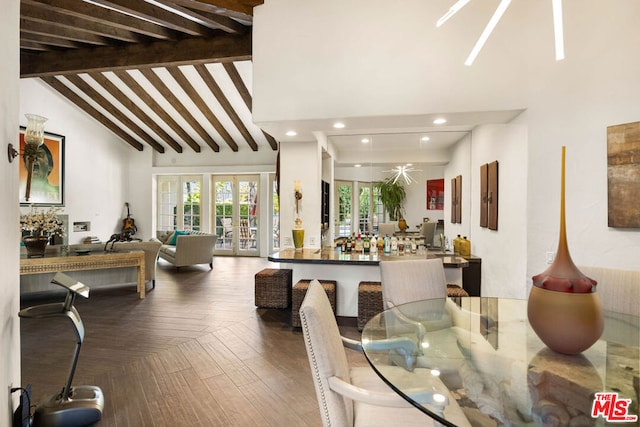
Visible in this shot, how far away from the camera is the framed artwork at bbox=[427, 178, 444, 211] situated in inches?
179

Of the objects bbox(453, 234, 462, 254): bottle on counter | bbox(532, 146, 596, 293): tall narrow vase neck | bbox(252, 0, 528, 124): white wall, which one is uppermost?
bbox(252, 0, 528, 124): white wall

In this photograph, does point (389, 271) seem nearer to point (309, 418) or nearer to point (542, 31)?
point (309, 418)

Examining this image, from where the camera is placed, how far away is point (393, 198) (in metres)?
4.48

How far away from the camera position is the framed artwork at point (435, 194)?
4535 millimetres

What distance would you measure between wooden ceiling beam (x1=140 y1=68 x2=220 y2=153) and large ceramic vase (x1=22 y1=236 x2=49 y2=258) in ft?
10.9

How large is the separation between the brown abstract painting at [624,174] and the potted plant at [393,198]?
7.17ft

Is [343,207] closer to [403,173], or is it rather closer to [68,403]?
[403,173]

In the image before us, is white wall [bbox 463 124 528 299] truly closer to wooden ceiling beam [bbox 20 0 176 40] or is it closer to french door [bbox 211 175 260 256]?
wooden ceiling beam [bbox 20 0 176 40]

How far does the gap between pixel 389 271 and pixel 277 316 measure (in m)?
2.11

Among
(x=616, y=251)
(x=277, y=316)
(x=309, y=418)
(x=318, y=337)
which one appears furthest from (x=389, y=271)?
(x=277, y=316)

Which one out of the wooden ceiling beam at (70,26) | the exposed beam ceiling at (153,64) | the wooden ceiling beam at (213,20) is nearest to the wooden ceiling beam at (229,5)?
the exposed beam ceiling at (153,64)

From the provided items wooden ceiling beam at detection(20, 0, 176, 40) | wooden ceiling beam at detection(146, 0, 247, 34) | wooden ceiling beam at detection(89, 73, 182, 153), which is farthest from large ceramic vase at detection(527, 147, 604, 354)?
wooden ceiling beam at detection(89, 73, 182, 153)

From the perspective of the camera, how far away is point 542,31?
2922 mm

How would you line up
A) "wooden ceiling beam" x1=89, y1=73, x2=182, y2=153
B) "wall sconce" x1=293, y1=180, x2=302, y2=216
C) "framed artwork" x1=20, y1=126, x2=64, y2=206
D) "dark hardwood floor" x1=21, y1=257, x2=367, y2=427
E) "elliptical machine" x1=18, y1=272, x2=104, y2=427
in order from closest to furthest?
"elliptical machine" x1=18, y1=272, x2=104, y2=427 → "dark hardwood floor" x1=21, y1=257, x2=367, y2=427 → "wall sconce" x1=293, y1=180, x2=302, y2=216 → "wooden ceiling beam" x1=89, y1=73, x2=182, y2=153 → "framed artwork" x1=20, y1=126, x2=64, y2=206
